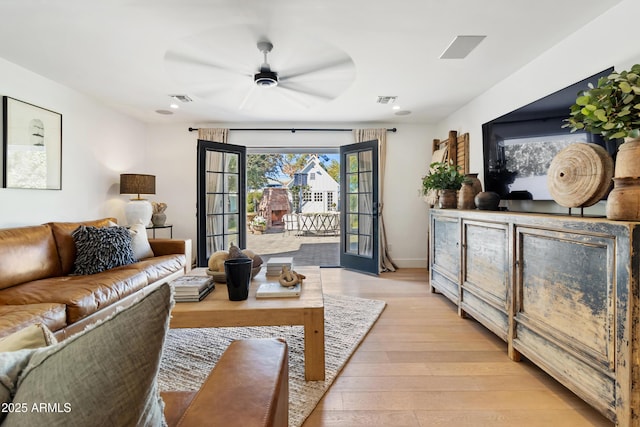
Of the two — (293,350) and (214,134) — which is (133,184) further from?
(293,350)

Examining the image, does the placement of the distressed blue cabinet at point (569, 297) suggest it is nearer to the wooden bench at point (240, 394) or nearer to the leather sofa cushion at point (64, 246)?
the wooden bench at point (240, 394)

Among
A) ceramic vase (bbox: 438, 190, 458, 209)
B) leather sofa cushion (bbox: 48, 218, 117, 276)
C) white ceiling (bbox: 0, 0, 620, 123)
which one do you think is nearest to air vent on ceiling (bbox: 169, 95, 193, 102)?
white ceiling (bbox: 0, 0, 620, 123)

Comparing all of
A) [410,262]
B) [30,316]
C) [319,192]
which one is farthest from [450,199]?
[319,192]

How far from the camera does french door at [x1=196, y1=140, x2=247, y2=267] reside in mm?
4500

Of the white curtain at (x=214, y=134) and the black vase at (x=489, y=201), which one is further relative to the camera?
the white curtain at (x=214, y=134)

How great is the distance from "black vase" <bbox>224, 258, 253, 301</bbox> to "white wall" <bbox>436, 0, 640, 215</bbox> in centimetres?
239

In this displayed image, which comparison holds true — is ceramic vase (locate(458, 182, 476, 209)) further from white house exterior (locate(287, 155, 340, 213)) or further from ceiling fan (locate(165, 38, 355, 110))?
white house exterior (locate(287, 155, 340, 213))

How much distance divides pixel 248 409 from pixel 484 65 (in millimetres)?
3251

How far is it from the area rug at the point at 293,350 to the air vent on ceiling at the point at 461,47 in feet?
7.92

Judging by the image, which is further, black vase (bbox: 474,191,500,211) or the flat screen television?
black vase (bbox: 474,191,500,211)

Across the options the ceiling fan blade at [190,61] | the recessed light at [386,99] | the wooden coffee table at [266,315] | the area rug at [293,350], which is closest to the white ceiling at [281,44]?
the ceiling fan blade at [190,61]

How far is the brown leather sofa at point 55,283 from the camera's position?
71.6 inches

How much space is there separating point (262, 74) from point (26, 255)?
2441 millimetres

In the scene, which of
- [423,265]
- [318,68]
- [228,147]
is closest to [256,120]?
[228,147]
